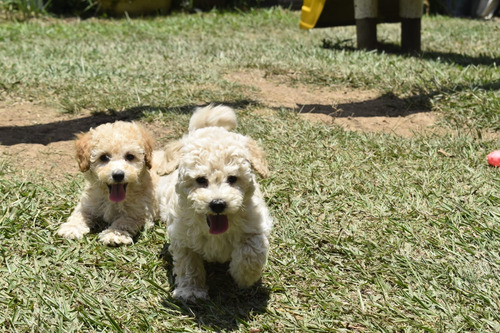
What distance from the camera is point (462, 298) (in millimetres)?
3242

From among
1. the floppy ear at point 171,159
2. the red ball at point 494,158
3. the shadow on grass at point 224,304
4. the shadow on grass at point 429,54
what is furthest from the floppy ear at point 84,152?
the shadow on grass at point 429,54

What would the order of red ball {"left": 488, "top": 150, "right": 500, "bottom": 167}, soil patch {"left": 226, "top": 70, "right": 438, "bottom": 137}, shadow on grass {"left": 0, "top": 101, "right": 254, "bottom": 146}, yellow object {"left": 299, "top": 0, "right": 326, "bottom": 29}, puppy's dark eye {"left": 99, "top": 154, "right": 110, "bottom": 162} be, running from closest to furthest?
puppy's dark eye {"left": 99, "top": 154, "right": 110, "bottom": 162} < red ball {"left": 488, "top": 150, "right": 500, "bottom": 167} < shadow on grass {"left": 0, "top": 101, "right": 254, "bottom": 146} < soil patch {"left": 226, "top": 70, "right": 438, "bottom": 137} < yellow object {"left": 299, "top": 0, "right": 326, "bottom": 29}

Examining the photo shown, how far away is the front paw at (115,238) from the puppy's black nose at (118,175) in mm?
364

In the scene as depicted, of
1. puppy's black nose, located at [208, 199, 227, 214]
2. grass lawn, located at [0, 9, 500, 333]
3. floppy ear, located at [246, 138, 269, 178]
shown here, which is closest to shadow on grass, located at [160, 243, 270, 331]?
grass lawn, located at [0, 9, 500, 333]

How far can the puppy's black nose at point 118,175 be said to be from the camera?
4.04 meters

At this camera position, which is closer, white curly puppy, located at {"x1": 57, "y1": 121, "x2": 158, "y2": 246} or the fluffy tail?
the fluffy tail

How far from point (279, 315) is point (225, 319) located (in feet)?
0.99

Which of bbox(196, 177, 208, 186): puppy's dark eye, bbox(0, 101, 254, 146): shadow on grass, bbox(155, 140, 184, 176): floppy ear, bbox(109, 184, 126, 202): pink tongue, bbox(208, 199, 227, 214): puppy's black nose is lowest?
bbox(0, 101, 254, 146): shadow on grass

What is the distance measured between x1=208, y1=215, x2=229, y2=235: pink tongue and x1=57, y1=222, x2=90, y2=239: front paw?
130cm

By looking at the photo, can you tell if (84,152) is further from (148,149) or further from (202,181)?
(202,181)

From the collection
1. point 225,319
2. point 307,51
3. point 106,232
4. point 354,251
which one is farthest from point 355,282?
point 307,51

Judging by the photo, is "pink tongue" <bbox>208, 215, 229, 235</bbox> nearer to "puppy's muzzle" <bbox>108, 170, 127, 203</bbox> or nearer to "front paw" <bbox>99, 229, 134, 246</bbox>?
"front paw" <bbox>99, 229, 134, 246</bbox>

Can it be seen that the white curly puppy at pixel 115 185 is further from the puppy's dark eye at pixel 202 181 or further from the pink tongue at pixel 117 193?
the puppy's dark eye at pixel 202 181

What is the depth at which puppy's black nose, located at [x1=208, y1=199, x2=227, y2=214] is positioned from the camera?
9.97 feet
